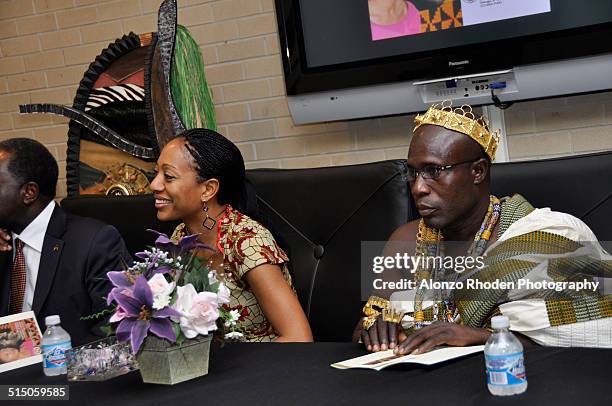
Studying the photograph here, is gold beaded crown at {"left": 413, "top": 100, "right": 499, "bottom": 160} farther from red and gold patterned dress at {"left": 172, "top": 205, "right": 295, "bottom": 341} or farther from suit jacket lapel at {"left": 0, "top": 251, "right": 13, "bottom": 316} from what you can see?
suit jacket lapel at {"left": 0, "top": 251, "right": 13, "bottom": 316}

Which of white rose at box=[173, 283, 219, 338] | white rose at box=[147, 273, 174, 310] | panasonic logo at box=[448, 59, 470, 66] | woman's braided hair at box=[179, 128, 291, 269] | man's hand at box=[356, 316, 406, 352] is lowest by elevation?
man's hand at box=[356, 316, 406, 352]

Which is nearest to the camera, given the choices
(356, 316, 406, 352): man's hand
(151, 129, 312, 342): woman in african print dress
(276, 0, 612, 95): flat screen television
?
(356, 316, 406, 352): man's hand

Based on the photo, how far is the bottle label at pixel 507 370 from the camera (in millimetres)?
1273

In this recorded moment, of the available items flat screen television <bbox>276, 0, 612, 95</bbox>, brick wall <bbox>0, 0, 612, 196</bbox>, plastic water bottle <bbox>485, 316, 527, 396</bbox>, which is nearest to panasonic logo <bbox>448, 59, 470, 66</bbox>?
flat screen television <bbox>276, 0, 612, 95</bbox>

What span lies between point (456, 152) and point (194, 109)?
5.20 ft

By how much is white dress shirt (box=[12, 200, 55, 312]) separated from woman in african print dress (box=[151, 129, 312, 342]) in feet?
1.21

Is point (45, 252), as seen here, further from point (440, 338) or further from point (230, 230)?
point (440, 338)

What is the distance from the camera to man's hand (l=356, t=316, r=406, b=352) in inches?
66.9

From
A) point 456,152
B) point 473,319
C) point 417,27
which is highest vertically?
point 417,27

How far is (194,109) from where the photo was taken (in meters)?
3.46

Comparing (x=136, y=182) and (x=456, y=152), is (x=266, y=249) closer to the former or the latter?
(x=456, y=152)

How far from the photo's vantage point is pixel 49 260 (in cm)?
262

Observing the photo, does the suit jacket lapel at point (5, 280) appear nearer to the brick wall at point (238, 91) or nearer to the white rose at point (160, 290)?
the white rose at point (160, 290)

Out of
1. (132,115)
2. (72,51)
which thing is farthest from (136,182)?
(72,51)
